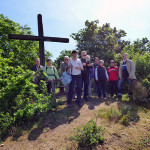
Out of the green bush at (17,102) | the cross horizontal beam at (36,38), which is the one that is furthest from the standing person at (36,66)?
the green bush at (17,102)

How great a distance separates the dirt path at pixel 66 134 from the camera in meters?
2.89

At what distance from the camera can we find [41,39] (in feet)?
18.8

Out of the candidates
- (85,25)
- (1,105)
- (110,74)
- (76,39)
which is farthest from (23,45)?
(1,105)

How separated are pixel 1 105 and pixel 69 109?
2223mm

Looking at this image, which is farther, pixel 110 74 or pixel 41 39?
pixel 110 74

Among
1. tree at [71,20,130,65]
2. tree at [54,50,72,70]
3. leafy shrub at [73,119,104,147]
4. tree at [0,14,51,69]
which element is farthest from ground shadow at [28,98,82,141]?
tree at [54,50,72,70]

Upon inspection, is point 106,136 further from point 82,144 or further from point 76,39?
point 76,39

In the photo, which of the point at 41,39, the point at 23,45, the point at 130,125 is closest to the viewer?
the point at 130,125

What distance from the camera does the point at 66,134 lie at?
10.8ft

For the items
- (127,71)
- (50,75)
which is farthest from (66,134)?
(127,71)

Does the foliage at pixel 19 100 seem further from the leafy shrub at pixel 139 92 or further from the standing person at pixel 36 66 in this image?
the leafy shrub at pixel 139 92

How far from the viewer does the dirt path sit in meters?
2.89

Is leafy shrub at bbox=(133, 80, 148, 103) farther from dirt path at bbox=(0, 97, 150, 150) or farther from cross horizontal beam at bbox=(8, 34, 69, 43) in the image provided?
cross horizontal beam at bbox=(8, 34, 69, 43)

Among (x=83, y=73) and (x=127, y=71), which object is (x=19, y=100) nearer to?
(x=83, y=73)
